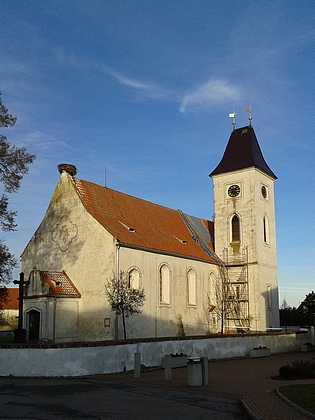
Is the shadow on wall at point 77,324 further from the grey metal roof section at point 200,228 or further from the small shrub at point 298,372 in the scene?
the grey metal roof section at point 200,228

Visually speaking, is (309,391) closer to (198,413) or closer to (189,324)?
(198,413)

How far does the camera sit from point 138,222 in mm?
33781

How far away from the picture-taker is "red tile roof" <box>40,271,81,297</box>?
91.0 feet

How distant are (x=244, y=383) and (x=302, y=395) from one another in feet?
12.1

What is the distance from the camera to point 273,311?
3878 centimetres

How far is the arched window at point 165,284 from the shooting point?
31753 millimetres

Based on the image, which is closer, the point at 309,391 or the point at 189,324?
the point at 309,391

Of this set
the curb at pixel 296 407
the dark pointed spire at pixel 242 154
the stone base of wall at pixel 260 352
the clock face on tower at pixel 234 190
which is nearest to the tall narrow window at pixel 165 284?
the stone base of wall at pixel 260 352

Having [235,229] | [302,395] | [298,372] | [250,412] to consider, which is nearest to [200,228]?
[235,229]

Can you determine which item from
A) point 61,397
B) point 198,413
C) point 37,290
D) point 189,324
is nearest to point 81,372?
point 61,397

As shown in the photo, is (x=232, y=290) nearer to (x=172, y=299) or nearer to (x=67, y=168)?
(x=172, y=299)

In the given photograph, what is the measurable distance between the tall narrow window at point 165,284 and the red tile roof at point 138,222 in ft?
4.32

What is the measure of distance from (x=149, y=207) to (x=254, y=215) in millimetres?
8614

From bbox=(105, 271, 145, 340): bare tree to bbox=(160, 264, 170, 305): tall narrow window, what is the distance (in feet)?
12.3
